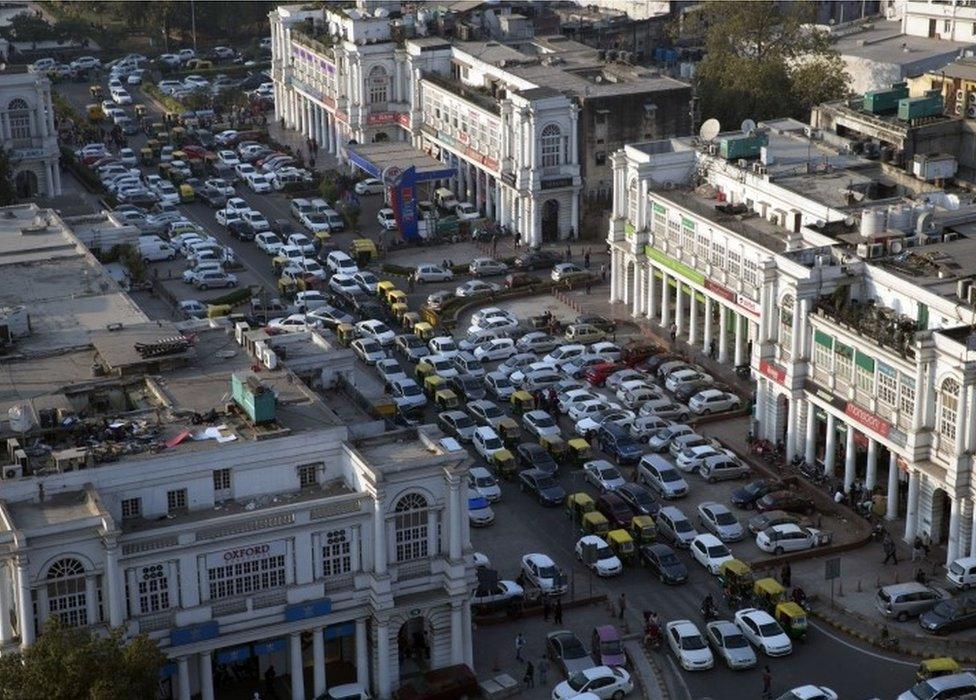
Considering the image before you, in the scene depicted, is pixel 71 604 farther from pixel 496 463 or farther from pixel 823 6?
pixel 823 6

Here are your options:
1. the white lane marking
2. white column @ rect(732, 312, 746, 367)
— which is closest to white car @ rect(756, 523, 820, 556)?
the white lane marking

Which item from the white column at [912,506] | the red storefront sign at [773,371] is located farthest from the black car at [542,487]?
the white column at [912,506]

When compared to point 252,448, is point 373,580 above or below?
below

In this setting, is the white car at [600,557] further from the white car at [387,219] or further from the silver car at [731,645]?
the white car at [387,219]

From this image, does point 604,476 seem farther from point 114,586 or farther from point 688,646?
point 114,586

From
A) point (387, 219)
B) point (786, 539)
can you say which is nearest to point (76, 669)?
point (786, 539)

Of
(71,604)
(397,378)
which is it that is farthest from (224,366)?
(397,378)
